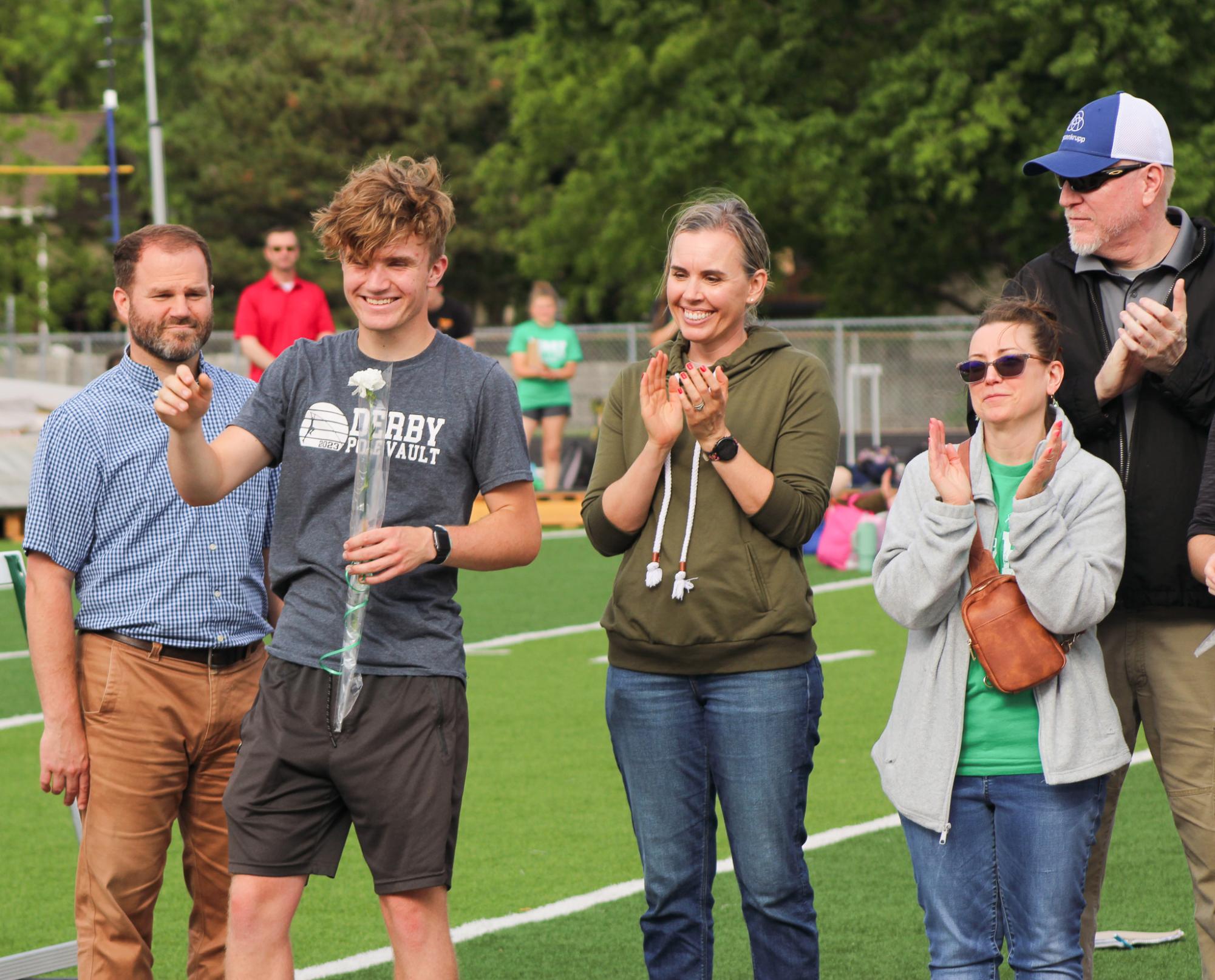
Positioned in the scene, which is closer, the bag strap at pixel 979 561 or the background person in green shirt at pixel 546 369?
the bag strap at pixel 979 561

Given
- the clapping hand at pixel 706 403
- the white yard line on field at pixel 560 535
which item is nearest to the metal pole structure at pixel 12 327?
the white yard line on field at pixel 560 535

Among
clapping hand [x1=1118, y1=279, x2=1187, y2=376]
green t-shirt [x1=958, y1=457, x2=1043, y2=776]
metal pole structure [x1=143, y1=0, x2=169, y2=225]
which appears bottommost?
green t-shirt [x1=958, y1=457, x2=1043, y2=776]

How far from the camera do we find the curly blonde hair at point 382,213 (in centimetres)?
380

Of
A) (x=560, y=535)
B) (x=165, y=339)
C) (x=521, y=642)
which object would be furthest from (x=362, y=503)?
(x=560, y=535)

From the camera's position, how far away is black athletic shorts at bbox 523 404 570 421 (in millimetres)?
17312

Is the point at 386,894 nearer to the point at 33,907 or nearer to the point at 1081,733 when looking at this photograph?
the point at 1081,733

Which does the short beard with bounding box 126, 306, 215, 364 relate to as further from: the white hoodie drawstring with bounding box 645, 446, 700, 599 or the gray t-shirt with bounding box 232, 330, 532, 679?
the white hoodie drawstring with bounding box 645, 446, 700, 599

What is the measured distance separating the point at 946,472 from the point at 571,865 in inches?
119

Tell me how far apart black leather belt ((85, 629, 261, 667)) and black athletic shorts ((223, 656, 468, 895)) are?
1.93ft

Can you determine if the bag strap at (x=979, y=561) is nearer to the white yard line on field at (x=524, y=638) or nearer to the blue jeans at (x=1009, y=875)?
the blue jeans at (x=1009, y=875)

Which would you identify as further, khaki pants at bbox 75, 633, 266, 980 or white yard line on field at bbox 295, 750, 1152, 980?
white yard line on field at bbox 295, 750, 1152, 980

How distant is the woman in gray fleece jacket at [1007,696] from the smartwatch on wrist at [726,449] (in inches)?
16.0

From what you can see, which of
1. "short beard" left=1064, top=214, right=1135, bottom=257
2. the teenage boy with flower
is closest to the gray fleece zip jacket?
"short beard" left=1064, top=214, right=1135, bottom=257

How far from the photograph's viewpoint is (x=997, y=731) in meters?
3.87
